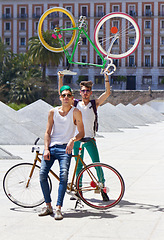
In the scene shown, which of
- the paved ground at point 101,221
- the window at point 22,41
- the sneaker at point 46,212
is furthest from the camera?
the window at point 22,41

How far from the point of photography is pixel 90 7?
84.6 meters

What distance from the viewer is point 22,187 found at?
20.0 ft

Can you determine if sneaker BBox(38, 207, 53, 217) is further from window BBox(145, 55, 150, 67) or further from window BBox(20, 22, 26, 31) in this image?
window BBox(20, 22, 26, 31)

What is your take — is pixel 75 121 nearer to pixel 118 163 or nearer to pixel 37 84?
pixel 118 163

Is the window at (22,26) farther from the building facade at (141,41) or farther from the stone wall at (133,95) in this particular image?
the stone wall at (133,95)

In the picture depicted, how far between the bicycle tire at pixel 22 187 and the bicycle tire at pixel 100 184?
21.2 inches

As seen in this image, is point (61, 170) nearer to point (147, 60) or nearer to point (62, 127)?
point (62, 127)

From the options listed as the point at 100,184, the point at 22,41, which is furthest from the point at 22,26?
the point at 100,184

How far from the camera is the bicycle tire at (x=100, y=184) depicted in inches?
230

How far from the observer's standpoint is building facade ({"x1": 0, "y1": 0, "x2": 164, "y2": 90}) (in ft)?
276

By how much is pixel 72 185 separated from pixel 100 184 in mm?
356

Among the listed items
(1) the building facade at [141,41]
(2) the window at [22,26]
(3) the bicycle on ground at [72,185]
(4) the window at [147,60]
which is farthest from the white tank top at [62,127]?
(2) the window at [22,26]

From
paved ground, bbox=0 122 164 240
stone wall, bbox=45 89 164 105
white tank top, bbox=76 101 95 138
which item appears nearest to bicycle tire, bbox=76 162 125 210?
paved ground, bbox=0 122 164 240

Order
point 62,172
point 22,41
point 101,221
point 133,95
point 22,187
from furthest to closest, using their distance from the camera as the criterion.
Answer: point 22,41 < point 133,95 < point 22,187 < point 62,172 < point 101,221
